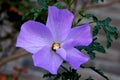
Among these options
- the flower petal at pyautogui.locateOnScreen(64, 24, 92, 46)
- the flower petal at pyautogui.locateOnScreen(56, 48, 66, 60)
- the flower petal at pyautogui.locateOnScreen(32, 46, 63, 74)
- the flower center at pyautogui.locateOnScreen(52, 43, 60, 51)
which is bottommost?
the flower petal at pyautogui.locateOnScreen(32, 46, 63, 74)

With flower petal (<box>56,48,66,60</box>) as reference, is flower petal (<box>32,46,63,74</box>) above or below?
below

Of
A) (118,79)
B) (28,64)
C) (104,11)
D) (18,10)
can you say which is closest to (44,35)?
(18,10)

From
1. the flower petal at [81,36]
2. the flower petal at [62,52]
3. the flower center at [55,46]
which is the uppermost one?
the flower petal at [81,36]

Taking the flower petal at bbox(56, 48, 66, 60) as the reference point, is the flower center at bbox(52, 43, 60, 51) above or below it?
above

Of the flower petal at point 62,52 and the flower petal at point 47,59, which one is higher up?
the flower petal at point 62,52
